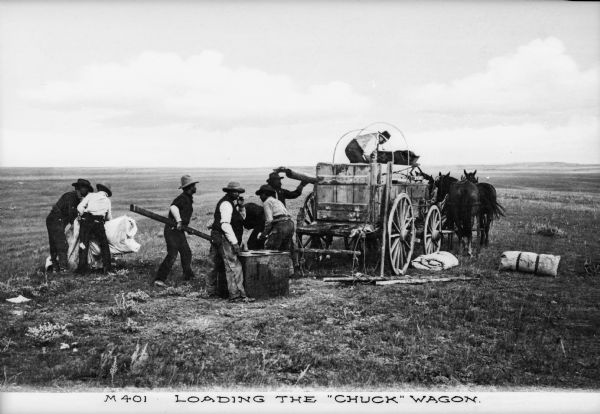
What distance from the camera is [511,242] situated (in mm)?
12883

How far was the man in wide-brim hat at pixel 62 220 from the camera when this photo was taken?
9.27m

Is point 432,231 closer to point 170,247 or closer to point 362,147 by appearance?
point 362,147

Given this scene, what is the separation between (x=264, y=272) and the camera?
7.43 m

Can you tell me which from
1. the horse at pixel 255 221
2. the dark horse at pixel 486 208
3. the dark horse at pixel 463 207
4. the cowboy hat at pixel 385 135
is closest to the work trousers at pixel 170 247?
the horse at pixel 255 221

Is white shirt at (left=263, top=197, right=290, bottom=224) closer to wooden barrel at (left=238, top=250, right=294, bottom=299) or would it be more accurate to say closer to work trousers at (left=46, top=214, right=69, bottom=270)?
wooden barrel at (left=238, top=250, right=294, bottom=299)

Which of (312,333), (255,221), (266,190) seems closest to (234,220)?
(266,190)

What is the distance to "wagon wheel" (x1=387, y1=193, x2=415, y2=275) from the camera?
8.99 metres

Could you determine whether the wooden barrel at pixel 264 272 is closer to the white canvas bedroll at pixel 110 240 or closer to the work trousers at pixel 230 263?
the work trousers at pixel 230 263

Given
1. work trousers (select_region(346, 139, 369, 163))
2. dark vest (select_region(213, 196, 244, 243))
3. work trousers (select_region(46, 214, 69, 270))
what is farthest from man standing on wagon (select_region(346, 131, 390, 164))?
work trousers (select_region(46, 214, 69, 270))

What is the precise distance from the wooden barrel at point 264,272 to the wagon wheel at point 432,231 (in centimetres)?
430

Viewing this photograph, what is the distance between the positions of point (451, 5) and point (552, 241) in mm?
8682

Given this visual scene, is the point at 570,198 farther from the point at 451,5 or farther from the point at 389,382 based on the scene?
the point at 389,382

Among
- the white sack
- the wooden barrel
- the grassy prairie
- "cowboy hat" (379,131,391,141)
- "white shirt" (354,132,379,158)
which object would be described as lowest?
the grassy prairie

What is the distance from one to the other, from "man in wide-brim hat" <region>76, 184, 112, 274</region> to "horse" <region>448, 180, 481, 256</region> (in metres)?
8.20
